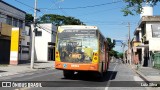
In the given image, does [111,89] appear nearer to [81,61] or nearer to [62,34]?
[81,61]

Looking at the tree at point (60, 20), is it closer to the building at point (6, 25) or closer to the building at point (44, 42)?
the building at point (44, 42)

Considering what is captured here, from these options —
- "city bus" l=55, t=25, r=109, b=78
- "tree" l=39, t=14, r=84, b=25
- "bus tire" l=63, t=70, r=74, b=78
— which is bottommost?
"bus tire" l=63, t=70, r=74, b=78

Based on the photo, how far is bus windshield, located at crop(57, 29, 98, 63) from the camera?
62.6 ft

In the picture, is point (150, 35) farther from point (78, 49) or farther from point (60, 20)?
point (60, 20)

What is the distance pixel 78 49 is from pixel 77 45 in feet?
0.81

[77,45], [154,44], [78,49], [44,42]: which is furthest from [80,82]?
[44,42]

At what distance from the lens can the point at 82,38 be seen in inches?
766

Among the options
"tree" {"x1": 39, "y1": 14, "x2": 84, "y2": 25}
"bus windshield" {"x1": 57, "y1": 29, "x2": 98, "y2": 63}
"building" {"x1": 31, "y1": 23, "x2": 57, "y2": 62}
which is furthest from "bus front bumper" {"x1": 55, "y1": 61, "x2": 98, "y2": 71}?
"tree" {"x1": 39, "y1": 14, "x2": 84, "y2": 25}

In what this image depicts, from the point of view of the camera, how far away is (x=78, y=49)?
1933cm

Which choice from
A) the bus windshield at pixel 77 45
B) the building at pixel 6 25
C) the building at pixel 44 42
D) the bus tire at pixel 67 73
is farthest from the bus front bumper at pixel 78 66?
the building at pixel 44 42

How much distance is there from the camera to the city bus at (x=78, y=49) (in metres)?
19.0

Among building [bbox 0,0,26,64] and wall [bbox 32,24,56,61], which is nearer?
building [bbox 0,0,26,64]

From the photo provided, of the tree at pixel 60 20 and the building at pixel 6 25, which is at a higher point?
the tree at pixel 60 20

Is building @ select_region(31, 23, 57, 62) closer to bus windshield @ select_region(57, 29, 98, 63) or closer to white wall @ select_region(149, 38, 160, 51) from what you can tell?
white wall @ select_region(149, 38, 160, 51)
